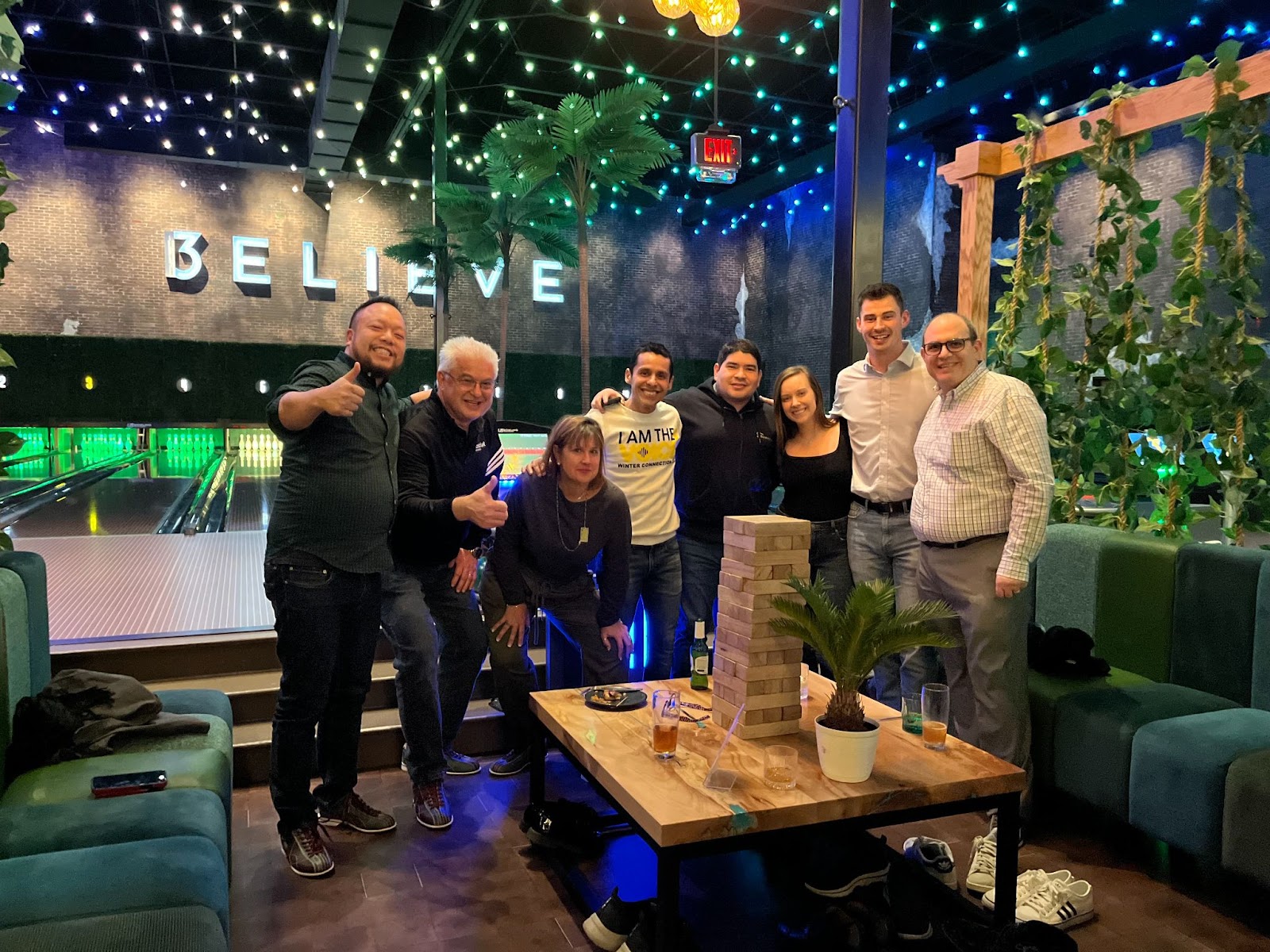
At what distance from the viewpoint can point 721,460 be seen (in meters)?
3.52

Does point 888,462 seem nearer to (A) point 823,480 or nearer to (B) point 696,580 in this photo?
(A) point 823,480

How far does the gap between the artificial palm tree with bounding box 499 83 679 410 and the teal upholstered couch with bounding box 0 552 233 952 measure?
6.66m

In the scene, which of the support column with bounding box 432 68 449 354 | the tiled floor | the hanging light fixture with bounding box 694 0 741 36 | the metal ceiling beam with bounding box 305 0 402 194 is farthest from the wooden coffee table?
the support column with bounding box 432 68 449 354

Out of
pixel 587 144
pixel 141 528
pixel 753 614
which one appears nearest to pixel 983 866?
pixel 753 614

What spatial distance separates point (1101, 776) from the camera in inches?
A: 111

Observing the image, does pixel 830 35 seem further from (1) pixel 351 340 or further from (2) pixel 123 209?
(2) pixel 123 209

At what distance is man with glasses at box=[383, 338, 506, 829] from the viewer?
115 inches

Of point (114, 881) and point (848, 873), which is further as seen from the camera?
point (848, 873)

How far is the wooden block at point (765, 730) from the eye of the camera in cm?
239

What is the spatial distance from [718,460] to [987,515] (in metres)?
1.07

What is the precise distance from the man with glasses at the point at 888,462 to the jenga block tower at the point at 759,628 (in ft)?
3.04

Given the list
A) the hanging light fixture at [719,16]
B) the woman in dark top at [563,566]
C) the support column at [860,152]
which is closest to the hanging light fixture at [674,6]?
the hanging light fixture at [719,16]

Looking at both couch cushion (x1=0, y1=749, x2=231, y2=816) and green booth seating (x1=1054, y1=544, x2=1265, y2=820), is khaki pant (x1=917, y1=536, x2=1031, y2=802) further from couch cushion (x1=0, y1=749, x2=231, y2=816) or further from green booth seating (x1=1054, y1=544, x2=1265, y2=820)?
couch cushion (x1=0, y1=749, x2=231, y2=816)

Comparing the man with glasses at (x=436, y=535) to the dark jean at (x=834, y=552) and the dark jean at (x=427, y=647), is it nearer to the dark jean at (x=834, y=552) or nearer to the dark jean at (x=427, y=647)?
the dark jean at (x=427, y=647)
